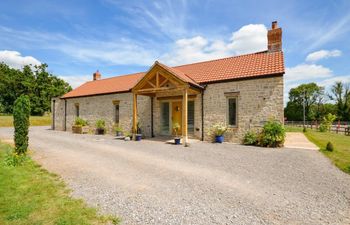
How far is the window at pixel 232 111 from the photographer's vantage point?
12.2 meters

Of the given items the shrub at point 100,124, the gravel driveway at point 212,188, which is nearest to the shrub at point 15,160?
the gravel driveway at point 212,188

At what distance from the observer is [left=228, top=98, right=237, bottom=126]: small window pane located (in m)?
12.2

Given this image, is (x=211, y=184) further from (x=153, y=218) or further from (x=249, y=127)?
(x=249, y=127)

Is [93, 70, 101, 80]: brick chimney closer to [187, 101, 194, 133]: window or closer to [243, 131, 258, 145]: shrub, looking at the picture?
[187, 101, 194, 133]: window

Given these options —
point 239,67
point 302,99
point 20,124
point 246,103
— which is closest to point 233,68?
point 239,67

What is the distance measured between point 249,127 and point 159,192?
8585mm

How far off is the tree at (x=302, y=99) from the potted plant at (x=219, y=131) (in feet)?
165

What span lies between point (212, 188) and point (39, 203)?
3.59 m

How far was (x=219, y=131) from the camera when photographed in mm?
12266

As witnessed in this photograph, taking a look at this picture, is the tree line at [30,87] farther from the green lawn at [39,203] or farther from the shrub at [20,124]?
the green lawn at [39,203]

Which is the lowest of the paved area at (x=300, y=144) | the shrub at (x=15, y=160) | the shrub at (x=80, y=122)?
the paved area at (x=300, y=144)

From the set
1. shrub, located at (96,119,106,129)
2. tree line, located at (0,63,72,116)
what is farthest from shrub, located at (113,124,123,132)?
tree line, located at (0,63,72,116)

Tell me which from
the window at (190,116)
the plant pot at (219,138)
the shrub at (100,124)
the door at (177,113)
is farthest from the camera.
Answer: the shrub at (100,124)

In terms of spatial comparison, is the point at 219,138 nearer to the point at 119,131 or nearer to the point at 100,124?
the point at 119,131
